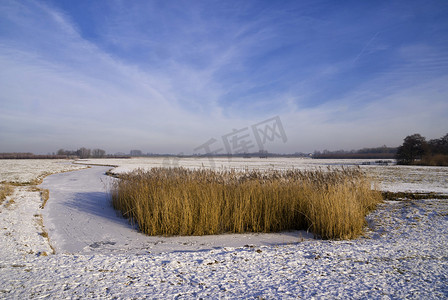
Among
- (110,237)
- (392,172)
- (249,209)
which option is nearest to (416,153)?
(392,172)

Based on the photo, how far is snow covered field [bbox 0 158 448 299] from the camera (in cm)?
352

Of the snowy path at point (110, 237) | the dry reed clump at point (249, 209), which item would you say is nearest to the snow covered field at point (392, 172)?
the dry reed clump at point (249, 209)

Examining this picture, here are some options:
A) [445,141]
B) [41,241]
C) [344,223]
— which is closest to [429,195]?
[344,223]

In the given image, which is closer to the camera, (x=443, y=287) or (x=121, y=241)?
(x=443, y=287)

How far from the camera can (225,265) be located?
178 inches

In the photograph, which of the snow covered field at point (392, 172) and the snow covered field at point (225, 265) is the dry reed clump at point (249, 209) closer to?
the snow covered field at point (225, 265)

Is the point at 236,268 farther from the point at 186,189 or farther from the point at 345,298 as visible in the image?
the point at 186,189

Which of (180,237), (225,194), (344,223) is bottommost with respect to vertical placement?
(180,237)

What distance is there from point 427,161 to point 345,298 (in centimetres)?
5637

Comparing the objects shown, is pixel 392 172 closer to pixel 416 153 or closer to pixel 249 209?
pixel 249 209

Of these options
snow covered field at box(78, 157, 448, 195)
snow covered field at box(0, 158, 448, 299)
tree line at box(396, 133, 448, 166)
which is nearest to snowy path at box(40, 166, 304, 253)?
snow covered field at box(0, 158, 448, 299)

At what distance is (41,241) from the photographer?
21.2ft

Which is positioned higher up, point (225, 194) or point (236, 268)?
point (225, 194)

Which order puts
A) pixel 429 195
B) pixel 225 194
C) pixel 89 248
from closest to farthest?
1. pixel 89 248
2. pixel 225 194
3. pixel 429 195
